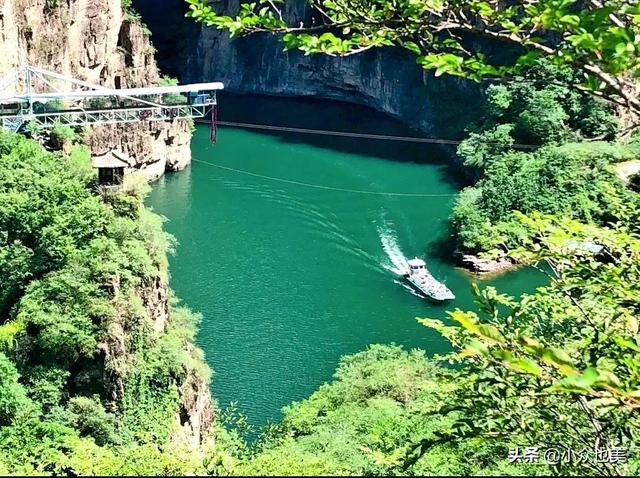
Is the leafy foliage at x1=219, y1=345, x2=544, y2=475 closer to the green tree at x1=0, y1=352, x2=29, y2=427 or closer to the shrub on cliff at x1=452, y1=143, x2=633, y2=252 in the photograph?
the green tree at x1=0, y1=352, x2=29, y2=427

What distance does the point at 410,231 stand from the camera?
22266mm

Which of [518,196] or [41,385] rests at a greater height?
[518,196]

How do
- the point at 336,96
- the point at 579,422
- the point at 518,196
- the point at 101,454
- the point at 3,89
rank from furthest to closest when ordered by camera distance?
the point at 336,96 → the point at 518,196 → the point at 3,89 → the point at 101,454 → the point at 579,422

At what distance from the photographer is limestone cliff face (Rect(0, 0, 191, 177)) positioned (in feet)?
65.0

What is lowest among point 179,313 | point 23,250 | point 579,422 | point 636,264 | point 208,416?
point 208,416

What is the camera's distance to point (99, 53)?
24.5 m

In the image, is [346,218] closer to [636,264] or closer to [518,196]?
[518,196]

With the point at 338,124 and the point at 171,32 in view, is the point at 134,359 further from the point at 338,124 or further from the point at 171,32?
the point at 171,32

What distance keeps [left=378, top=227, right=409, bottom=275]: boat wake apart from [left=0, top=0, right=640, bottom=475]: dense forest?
4491mm

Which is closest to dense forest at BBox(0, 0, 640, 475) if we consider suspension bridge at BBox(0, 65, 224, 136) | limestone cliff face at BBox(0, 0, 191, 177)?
suspension bridge at BBox(0, 65, 224, 136)

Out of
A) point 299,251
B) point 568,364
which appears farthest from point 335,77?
point 568,364

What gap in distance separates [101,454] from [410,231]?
50.4 feet

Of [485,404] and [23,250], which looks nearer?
[485,404]

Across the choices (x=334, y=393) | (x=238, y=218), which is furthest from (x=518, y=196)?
(x=334, y=393)
